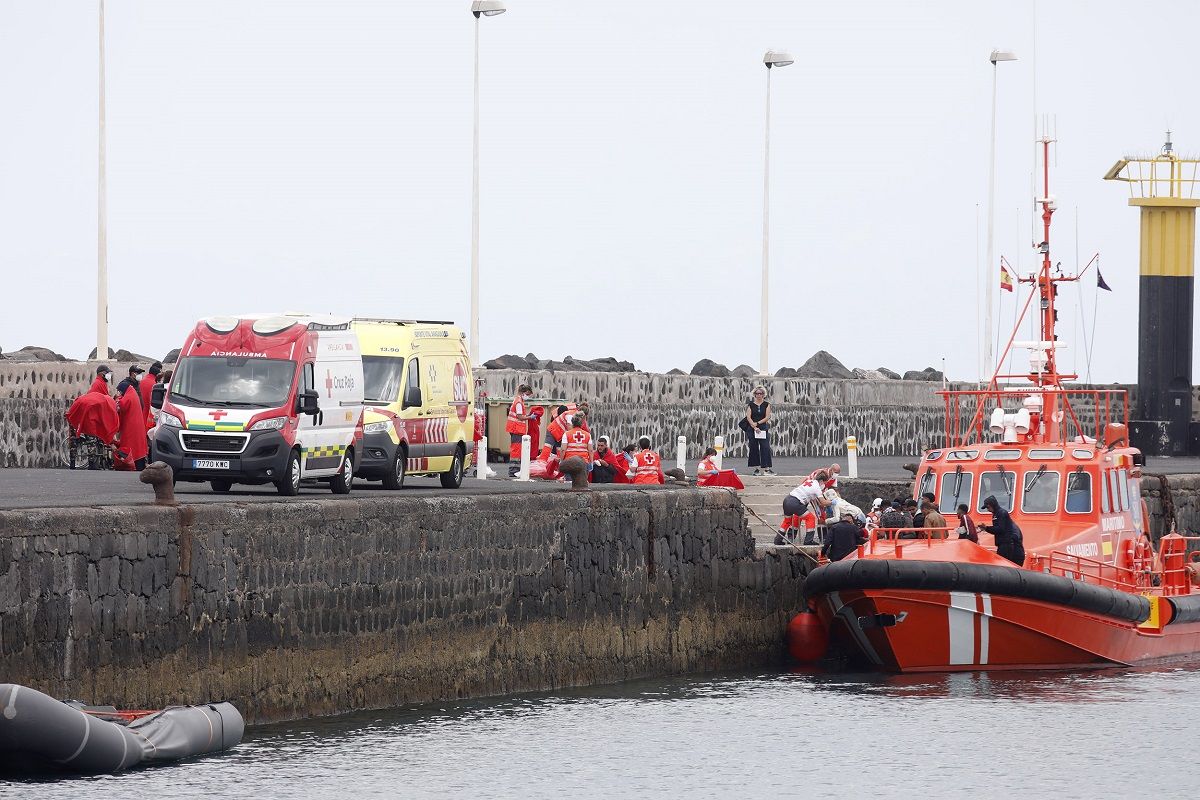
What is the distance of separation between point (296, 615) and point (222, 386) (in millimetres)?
4399

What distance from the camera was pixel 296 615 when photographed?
18531 millimetres

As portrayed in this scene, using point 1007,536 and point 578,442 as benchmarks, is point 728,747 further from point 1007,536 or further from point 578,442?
point 578,442

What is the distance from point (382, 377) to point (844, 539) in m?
6.00

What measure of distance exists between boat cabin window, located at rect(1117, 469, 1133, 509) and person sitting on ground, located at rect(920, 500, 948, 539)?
2.58 meters

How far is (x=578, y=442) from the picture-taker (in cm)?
2738

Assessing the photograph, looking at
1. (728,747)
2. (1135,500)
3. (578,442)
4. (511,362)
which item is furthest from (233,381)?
(511,362)

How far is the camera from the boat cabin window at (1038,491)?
25.2 meters

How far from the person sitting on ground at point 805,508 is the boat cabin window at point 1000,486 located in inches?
93.8


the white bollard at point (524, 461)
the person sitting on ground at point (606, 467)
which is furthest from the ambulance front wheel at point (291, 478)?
the white bollard at point (524, 461)

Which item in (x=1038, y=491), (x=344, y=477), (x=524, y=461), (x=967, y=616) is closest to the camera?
(x=344, y=477)

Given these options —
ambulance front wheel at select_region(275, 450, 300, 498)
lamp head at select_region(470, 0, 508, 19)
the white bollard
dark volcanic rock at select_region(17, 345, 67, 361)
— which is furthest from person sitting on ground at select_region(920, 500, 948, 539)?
dark volcanic rock at select_region(17, 345, 67, 361)

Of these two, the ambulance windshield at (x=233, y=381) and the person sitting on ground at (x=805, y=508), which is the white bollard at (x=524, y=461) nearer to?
the person sitting on ground at (x=805, y=508)

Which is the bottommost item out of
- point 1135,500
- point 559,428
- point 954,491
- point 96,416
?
point 1135,500

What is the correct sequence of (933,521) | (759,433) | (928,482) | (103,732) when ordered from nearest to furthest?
(103,732) → (933,521) → (928,482) → (759,433)
